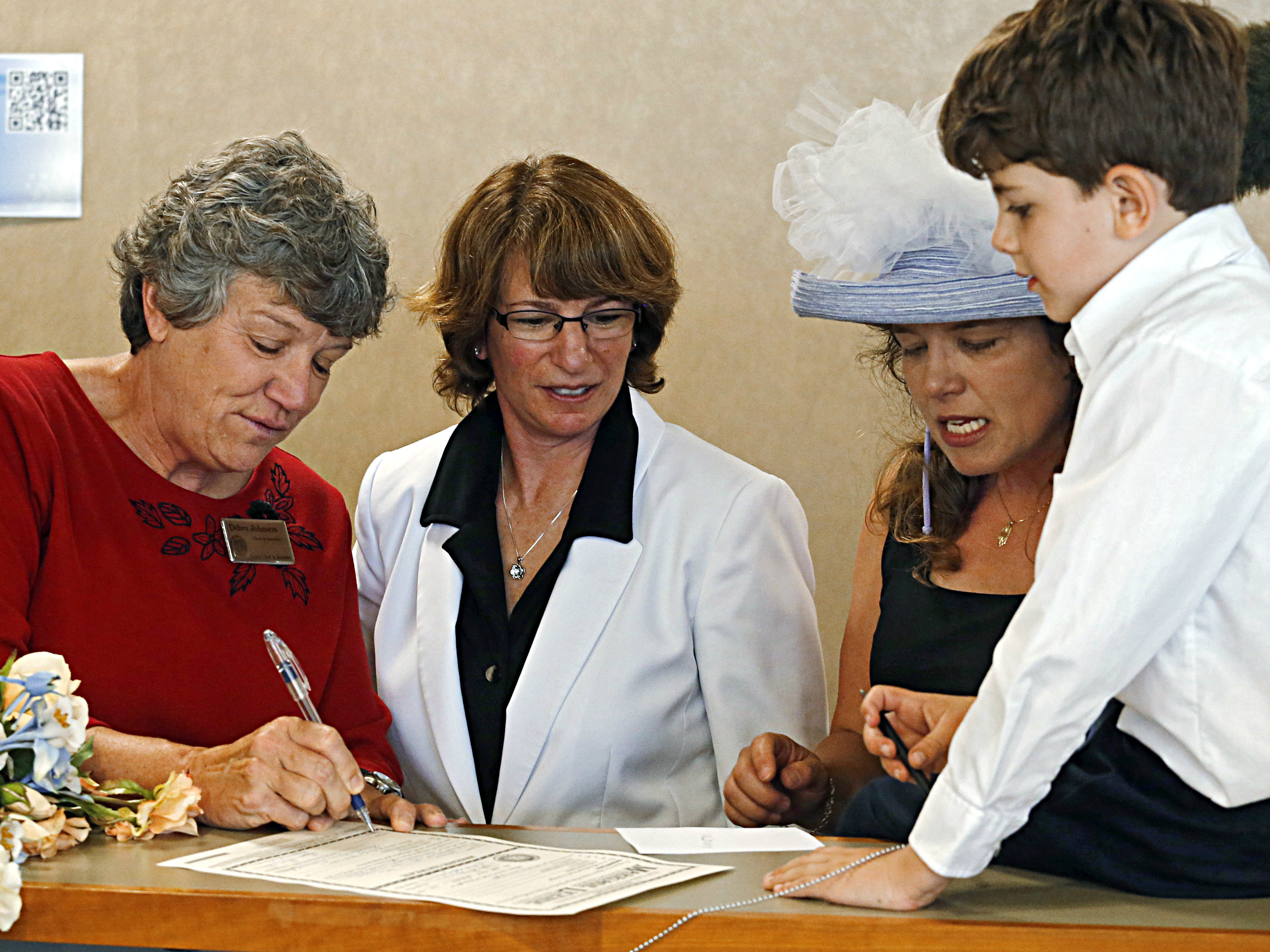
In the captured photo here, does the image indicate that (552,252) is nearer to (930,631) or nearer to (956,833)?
(930,631)

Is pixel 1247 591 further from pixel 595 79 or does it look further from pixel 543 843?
pixel 595 79

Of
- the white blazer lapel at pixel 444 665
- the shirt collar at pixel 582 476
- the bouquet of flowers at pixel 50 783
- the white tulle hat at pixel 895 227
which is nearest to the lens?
the bouquet of flowers at pixel 50 783

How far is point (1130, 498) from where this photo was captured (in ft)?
3.53

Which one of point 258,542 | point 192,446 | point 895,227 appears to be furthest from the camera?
point 258,542

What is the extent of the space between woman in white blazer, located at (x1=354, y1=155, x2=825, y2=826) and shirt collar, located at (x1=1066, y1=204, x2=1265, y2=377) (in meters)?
1.16

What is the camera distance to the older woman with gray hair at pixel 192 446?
191 centimetres

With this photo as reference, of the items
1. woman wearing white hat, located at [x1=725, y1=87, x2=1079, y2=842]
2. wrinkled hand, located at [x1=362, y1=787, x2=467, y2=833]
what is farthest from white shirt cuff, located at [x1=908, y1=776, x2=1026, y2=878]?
wrinkled hand, located at [x1=362, y1=787, x2=467, y2=833]

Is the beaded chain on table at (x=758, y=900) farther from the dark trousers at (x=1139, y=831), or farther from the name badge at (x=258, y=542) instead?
the name badge at (x=258, y=542)

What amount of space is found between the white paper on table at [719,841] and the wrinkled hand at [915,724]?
0.15 metres

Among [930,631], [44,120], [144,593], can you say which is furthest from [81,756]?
[44,120]

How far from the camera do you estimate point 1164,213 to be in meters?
1.20

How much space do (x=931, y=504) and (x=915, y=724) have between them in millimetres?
684

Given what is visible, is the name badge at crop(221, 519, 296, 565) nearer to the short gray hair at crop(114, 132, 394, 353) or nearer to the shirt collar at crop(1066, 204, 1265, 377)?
the short gray hair at crop(114, 132, 394, 353)

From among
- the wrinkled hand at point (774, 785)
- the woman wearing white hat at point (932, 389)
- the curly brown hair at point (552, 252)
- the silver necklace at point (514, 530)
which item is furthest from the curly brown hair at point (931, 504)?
the silver necklace at point (514, 530)
